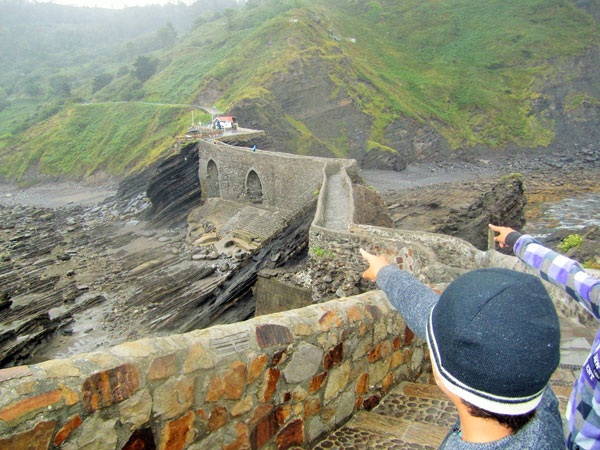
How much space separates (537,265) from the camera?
2.83 metres

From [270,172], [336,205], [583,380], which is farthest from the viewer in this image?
[270,172]

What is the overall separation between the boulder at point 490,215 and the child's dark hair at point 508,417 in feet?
61.7

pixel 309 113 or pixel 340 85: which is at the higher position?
pixel 340 85

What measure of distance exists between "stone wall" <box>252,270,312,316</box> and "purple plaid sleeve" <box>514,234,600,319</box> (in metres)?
8.96

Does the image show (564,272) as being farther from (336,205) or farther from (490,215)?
(490,215)

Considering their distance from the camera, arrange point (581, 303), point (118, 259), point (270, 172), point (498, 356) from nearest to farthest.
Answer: point (498, 356)
point (581, 303)
point (270, 172)
point (118, 259)

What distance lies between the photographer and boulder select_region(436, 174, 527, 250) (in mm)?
19625

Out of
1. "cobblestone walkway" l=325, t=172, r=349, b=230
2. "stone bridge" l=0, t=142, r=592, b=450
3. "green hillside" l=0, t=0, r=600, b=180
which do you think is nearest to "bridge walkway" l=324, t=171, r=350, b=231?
"cobblestone walkway" l=325, t=172, r=349, b=230

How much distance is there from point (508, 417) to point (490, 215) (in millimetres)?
20137

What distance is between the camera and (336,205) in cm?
1593

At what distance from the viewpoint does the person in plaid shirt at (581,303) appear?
6.37 feet

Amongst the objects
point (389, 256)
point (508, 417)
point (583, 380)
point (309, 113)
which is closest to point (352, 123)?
point (309, 113)

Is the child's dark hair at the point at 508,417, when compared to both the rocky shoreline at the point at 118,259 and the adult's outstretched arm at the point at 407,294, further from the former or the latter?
the rocky shoreline at the point at 118,259

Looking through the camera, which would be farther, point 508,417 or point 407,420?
point 407,420
